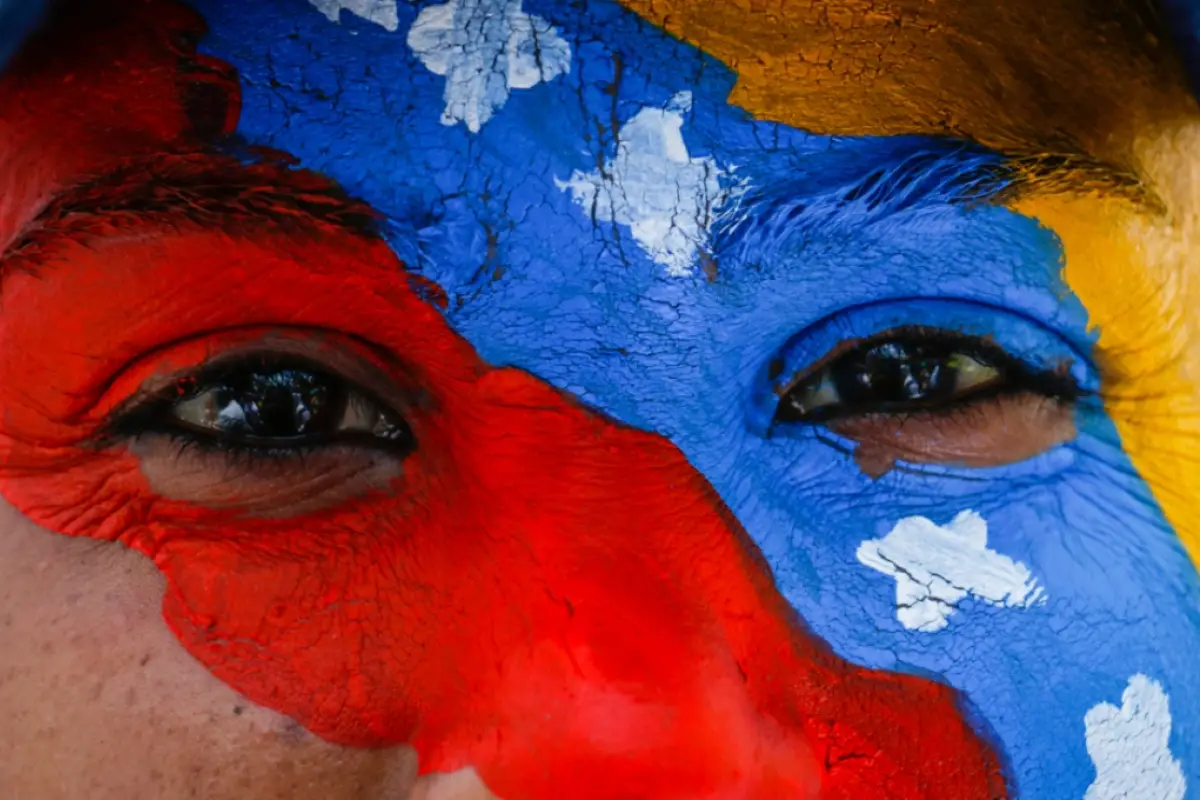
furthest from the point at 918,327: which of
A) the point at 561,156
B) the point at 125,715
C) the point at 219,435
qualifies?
the point at 125,715

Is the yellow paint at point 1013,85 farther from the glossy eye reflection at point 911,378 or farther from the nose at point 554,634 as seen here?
the nose at point 554,634

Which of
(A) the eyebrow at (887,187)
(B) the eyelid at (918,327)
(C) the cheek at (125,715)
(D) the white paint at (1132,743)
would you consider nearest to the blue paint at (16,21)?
(C) the cheek at (125,715)

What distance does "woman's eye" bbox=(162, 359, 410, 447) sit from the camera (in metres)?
1.28

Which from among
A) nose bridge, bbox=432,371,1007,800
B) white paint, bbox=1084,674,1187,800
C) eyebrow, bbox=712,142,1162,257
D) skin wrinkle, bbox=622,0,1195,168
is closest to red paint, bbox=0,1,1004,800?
nose bridge, bbox=432,371,1007,800

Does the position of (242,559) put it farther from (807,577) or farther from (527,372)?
(807,577)

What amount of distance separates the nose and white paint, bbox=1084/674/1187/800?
0.12 metres

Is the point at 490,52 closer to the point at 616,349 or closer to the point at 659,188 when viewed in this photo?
the point at 659,188

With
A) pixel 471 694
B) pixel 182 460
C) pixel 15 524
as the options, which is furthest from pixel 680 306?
pixel 15 524

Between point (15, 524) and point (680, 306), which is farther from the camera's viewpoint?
point (15, 524)

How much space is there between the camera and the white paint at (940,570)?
1194 millimetres

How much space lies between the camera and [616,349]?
3.82 feet

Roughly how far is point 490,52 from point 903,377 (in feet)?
1.77

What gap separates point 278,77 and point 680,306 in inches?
18.0

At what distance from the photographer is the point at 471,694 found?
Answer: 1.15 metres
